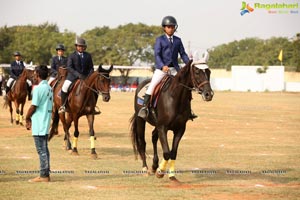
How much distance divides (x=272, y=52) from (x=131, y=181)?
12591cm

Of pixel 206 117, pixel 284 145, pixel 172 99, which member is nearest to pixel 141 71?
pixel 206 117

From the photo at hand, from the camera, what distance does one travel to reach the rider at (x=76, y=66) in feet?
59.7

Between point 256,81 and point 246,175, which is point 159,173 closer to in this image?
point 246,175

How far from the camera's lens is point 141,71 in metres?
116

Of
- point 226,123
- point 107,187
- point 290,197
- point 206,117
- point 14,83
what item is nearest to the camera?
point 290,197

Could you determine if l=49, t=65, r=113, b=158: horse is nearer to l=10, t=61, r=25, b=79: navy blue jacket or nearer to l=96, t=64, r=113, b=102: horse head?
l=96, t=64, r=113, b=102: horse head

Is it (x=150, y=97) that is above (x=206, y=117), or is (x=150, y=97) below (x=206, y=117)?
above

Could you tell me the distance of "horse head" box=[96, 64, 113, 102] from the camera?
17188mm

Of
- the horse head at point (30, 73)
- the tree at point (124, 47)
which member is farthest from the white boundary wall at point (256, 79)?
the horse head at point (30, 73)

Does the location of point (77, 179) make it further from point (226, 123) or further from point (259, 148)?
point (226, 123)

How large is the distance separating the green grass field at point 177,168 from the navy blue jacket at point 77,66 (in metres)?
2.20

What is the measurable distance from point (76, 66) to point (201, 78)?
7.00 meters

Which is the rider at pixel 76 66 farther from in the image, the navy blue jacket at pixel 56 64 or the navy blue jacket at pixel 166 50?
the navy blue jacket at pixel 166 50

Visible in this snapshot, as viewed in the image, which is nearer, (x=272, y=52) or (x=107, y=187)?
(x=107, y=187)
